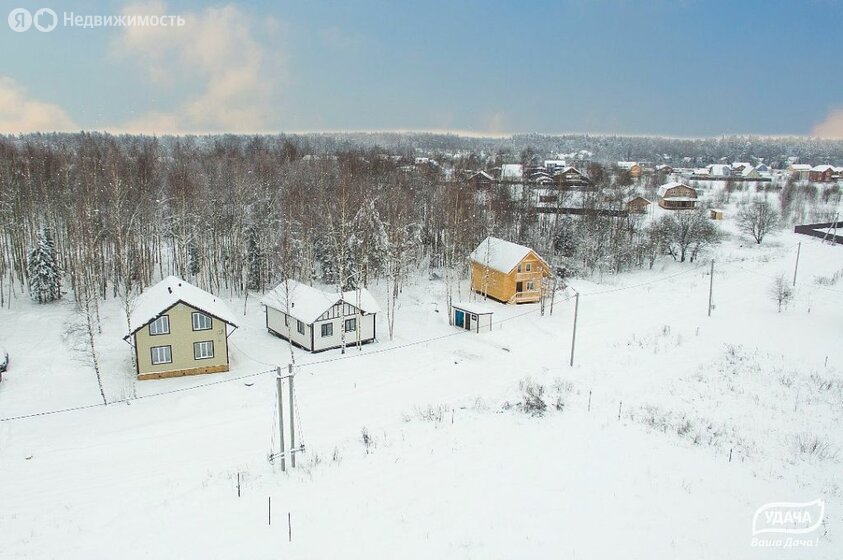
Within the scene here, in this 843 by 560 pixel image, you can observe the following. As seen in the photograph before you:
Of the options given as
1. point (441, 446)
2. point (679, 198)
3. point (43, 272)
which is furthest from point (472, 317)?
point (679, 198)

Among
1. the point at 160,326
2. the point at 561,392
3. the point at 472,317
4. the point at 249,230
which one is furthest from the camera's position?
the point at 249,230

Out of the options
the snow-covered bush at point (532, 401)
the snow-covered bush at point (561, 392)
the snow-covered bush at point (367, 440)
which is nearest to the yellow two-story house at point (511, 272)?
the snow-covered bush at point (561, 392)

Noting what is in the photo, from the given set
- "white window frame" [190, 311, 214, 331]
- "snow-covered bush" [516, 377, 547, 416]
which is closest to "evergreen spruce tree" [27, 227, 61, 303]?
"white window frame" [190, 311, 214, 331]

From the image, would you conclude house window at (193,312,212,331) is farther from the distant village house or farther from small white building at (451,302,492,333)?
the distant village house

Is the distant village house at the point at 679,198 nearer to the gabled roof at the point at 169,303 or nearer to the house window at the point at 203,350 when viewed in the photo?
the gabled roof at the point at 169,303

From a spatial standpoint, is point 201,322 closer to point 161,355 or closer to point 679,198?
point 161,355

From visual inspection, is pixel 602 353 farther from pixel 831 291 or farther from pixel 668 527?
pixel 831 291

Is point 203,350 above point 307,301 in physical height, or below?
below
